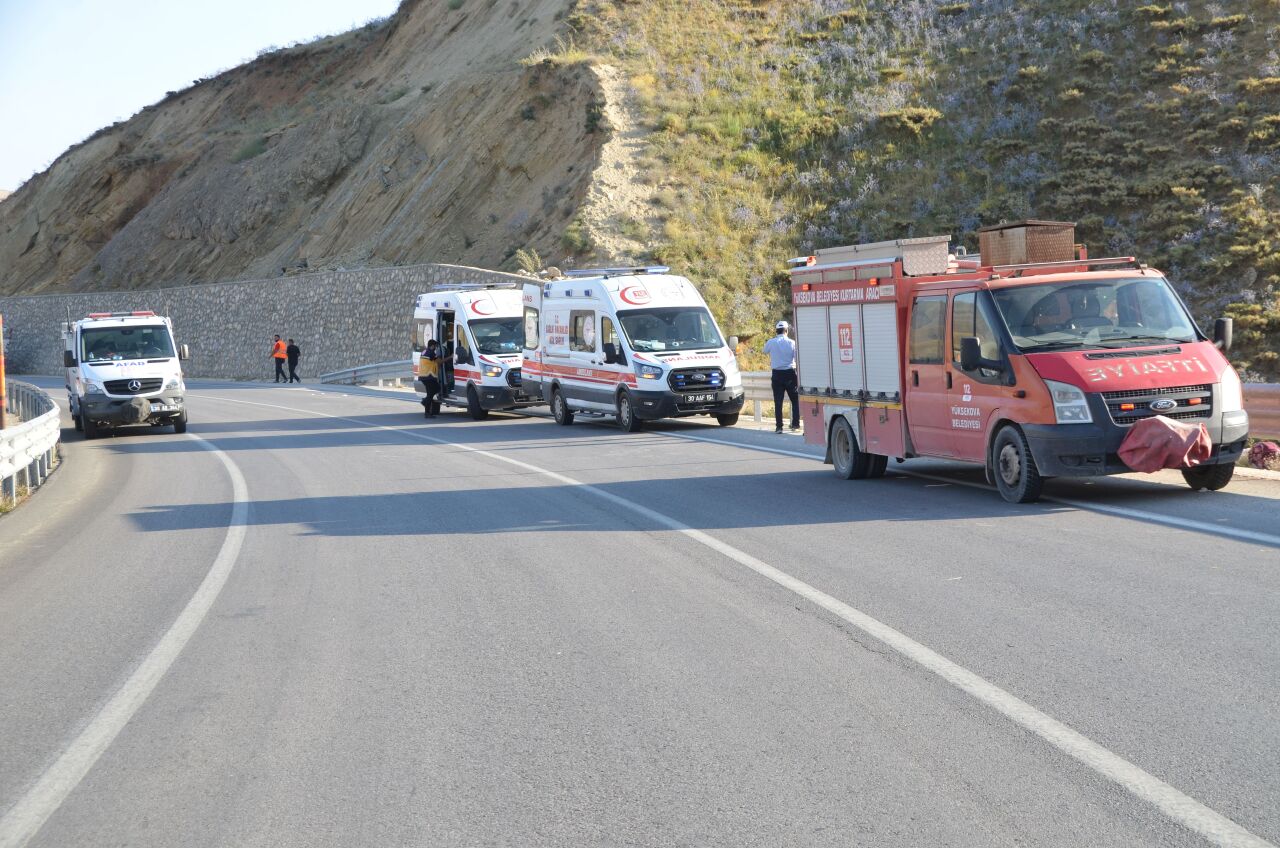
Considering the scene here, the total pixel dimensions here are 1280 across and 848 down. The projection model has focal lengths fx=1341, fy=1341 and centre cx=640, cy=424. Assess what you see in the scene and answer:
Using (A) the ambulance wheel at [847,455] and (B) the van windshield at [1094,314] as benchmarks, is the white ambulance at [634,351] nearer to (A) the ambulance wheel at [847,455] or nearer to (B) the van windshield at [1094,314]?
(A) the ambulance wheel at [847,455]

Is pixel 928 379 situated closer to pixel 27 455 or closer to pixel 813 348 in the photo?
pixel 813 348

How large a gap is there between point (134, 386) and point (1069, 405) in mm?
20012

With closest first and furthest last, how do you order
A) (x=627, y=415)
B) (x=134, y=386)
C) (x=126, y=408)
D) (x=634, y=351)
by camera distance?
(x=634, y=351), (x=627, y=415), (x=126, y=408), (x=134, y=386)

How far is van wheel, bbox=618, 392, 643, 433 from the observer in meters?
23.4

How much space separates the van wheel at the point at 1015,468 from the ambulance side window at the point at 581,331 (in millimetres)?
13039

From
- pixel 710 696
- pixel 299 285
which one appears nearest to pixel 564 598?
pixel 710 696

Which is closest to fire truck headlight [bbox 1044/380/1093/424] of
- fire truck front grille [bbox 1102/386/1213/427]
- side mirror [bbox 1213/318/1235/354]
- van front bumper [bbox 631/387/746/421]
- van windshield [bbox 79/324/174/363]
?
fire truck front grille [bbox 1102/386/1213/427]

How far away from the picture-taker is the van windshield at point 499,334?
28.8m

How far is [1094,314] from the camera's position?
12.5m

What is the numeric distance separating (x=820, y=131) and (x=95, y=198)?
47.4 metres

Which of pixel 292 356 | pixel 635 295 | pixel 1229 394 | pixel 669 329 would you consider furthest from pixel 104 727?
pixel 292 356

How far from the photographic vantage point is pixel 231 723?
6.14 m

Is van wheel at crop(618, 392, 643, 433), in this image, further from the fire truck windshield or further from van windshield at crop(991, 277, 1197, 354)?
van windshield at crop(991, 277, 1197, 354)

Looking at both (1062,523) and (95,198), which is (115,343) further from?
(95,198)
